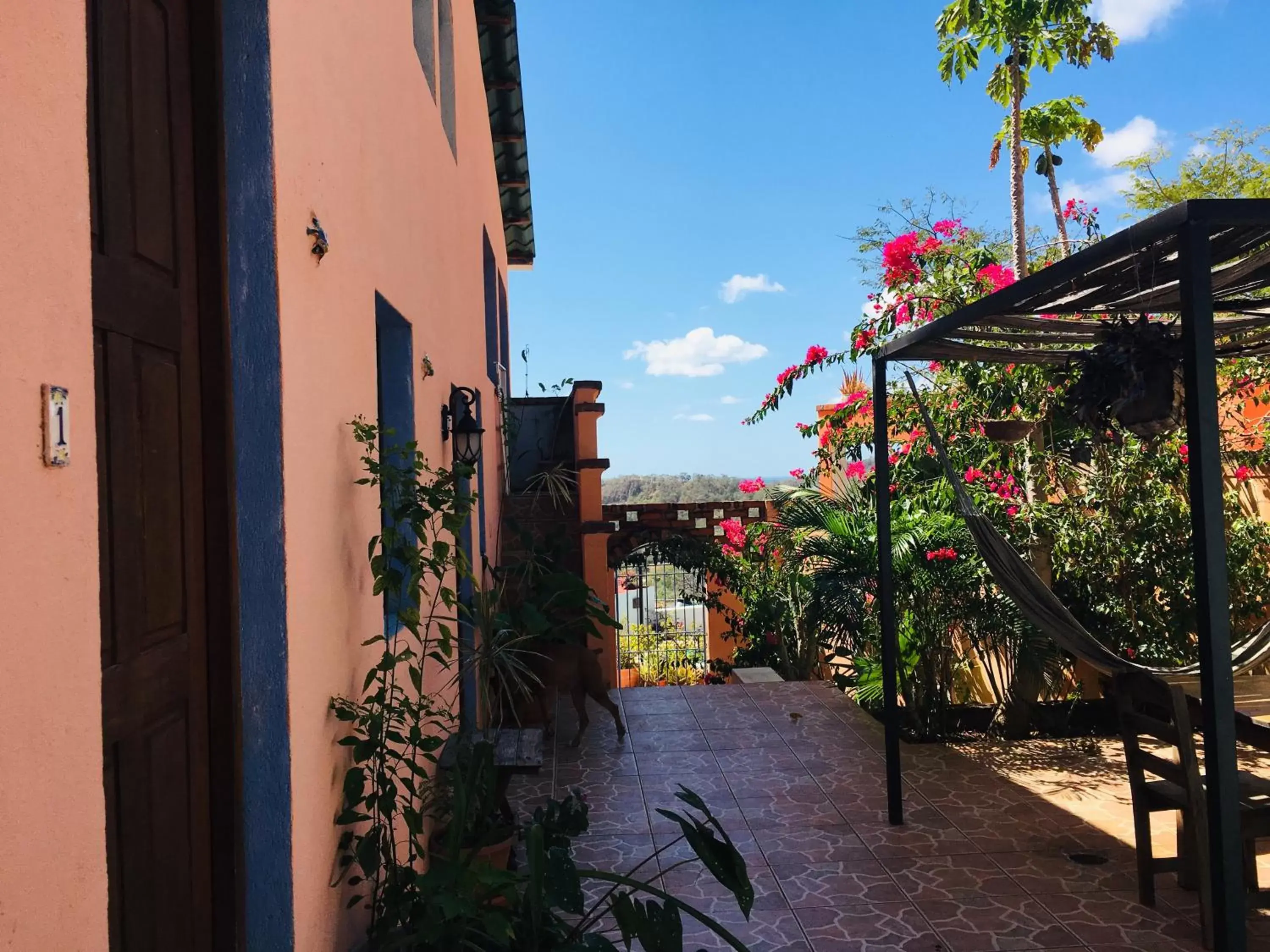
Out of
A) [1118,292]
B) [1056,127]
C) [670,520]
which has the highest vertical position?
[1056,127]

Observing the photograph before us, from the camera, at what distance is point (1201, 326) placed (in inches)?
88.9

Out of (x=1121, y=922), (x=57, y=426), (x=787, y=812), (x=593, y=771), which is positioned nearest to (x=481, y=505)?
(x=593, y=771)

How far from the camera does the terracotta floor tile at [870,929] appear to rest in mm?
3158

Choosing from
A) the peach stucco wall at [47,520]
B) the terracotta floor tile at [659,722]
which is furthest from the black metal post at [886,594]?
the peach stucco wall at [47,520]

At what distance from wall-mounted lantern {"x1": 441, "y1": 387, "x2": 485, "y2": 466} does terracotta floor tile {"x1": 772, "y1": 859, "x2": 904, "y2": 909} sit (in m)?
2.24

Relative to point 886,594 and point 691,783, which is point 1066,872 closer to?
point 886,594

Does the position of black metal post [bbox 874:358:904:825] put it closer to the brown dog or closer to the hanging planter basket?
the hanging planter basket

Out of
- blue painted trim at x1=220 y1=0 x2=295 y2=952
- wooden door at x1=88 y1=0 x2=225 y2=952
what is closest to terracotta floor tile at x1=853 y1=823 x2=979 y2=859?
blue painted trim at x1=220 y1=0 x2=295 y2=952

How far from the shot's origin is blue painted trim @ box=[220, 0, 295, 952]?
70.2 inches

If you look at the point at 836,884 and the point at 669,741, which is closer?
the point at 836,884

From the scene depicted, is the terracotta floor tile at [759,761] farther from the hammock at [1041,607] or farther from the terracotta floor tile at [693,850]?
the hammock at [1041,607]

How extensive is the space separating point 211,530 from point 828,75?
1967 centimetres

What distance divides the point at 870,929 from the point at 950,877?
602mm

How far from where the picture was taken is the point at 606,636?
8398 millimetres
